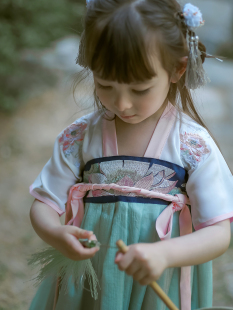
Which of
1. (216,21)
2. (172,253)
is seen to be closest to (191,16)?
(172,253)

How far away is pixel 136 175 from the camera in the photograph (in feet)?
3.06

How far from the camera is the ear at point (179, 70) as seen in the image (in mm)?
912

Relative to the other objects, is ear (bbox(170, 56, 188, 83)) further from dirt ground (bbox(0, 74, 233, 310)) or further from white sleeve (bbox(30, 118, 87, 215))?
dirt ground (bbox(0, 74, 233, 310))

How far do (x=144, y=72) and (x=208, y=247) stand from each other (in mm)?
395

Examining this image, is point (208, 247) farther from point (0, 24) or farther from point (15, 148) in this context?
point (0, 24)

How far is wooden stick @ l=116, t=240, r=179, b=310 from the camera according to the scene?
675mm

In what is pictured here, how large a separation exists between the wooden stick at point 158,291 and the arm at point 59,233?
0.33 ft

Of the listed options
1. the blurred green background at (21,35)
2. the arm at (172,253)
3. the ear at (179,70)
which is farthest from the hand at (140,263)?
the blurred green background at (21,35)

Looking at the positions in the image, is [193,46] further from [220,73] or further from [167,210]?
[220,73]

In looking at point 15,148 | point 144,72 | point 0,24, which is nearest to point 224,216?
point 144,72

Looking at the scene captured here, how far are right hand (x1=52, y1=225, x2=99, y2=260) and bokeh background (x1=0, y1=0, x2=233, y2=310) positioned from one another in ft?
3.01

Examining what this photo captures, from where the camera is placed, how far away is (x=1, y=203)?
227 cm

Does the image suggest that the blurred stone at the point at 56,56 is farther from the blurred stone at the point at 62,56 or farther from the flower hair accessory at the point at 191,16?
the flower hair accessory at the point at 191,16

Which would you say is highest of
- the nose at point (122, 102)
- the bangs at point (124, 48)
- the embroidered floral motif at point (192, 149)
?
the bangs at point (124, 48)
